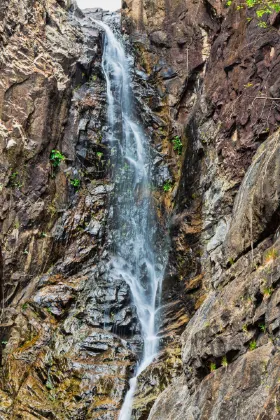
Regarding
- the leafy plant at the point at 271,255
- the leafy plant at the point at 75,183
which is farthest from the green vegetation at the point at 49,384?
the leafy plant at the point at 271,255

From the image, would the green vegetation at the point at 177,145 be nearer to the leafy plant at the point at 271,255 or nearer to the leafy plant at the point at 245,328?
the leafy plant at the point at 271,255

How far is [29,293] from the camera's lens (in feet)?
48.3

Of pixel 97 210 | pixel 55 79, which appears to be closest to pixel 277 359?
pixel 97 210

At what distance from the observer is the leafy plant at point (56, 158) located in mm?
A: 17062

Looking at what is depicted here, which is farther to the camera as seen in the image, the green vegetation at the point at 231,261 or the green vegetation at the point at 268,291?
the green vegetation at the point at 231,261

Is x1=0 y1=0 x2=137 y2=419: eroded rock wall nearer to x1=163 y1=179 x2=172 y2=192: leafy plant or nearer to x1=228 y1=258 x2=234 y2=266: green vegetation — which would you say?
x1=163 y1=179 x2=172 y2=192: leafy plant

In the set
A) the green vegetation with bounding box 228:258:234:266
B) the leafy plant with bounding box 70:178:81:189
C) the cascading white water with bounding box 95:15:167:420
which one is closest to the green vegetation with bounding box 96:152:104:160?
the cascading white water with bounding box 95:15:167:420

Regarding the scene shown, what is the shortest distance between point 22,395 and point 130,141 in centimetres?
1066

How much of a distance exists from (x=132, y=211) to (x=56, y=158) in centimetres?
352

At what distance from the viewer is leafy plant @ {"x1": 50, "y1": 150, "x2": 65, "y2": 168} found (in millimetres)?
17062

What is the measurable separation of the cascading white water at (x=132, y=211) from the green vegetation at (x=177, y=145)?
1126 mm

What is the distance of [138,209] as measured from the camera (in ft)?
55.7

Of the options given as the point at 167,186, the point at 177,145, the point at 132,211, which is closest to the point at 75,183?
the point at 132,211

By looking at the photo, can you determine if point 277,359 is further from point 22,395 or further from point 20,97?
point 20,97
